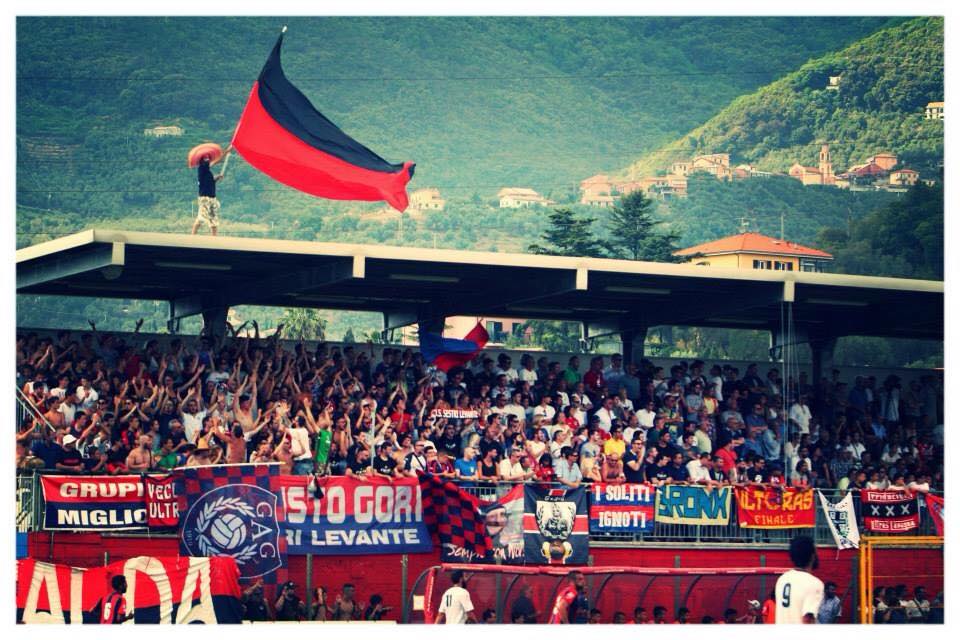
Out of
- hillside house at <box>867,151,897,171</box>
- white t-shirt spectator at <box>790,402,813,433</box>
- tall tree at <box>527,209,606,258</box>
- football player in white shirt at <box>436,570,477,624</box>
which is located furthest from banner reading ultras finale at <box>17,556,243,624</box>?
hillside house at <box>867,151,897,171</box>

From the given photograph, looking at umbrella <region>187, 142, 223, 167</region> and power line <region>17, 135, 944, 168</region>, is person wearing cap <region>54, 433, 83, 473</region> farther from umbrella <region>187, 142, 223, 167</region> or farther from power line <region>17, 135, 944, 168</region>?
power line <region>17, 135, 944, 168</region>

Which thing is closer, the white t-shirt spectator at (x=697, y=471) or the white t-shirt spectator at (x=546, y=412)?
the white t-shirt spectator at (x=697, y=471)

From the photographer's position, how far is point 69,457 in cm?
1962

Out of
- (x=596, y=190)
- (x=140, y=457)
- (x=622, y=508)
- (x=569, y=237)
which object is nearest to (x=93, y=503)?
(x=140, y=457)

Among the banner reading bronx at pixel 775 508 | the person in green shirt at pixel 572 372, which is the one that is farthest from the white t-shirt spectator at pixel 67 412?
the banner reading bronx at pixel 775 508

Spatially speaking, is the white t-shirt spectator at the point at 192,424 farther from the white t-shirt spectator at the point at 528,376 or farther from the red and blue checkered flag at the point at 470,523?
the white t-shirt spectator at the point at 528,376

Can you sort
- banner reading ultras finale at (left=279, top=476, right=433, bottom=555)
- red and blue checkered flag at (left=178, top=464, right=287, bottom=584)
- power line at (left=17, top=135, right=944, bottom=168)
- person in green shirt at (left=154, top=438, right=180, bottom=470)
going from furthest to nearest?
power line at (left=17, top=135, right=944, bottom=168) → person in green shirt at (left=154, top=438, right=180, bottom=470) → banner reading ultras finale at (left=279, top=476, right=433, bottom=555) → red and blue checkered flag at (left=178, top=464, right=287, bottom=584)

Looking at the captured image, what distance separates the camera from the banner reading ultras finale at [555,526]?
20.4 m

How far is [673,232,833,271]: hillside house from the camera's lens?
148000 mm

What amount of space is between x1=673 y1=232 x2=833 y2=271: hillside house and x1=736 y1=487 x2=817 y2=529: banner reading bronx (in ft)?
402

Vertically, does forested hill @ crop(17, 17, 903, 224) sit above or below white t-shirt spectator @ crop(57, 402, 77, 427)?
above

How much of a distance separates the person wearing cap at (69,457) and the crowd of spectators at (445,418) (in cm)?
3

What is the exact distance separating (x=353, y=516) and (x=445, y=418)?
3.36 m

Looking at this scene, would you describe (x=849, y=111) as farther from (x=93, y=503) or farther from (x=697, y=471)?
(x=93, y=503)
